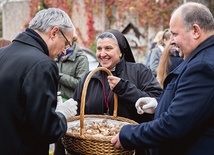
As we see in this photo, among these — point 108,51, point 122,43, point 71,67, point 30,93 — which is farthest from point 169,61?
point 30,93

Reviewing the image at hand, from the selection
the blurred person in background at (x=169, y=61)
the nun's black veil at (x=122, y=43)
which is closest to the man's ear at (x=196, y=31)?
the nun's black veil at (x=122, y=43)

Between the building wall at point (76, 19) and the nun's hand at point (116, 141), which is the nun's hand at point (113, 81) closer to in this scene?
the nun's hand at point (116, 141)

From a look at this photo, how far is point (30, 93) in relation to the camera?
178 cm

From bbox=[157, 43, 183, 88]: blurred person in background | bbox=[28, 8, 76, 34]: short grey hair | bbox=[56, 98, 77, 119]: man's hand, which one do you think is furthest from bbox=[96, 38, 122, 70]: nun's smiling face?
bbox=[157, 43, 183, 88]: blurred person in background

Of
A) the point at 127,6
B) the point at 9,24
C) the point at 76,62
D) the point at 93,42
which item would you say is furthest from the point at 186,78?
the point at 9,24

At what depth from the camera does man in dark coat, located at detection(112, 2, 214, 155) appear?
5.79 feet

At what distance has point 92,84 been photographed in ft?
9.37

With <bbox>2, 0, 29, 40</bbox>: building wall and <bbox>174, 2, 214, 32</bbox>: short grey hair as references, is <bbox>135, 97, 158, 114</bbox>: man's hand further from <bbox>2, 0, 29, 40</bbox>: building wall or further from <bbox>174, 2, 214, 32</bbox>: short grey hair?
<bbox>2, 0, 29, 40</bbox>: building wall

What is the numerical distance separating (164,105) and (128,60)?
1.10m

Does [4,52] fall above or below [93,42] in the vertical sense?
above

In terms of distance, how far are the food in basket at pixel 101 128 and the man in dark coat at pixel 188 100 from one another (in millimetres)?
245

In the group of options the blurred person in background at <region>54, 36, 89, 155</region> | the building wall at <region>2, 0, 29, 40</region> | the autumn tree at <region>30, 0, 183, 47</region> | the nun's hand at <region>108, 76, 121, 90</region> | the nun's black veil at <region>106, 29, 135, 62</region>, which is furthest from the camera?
the building wall at <region>2, 0, 29, 40</region>

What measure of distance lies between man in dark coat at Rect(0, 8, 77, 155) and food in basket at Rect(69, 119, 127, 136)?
316mm

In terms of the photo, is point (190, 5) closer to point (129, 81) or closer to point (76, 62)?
point (129, 81)
